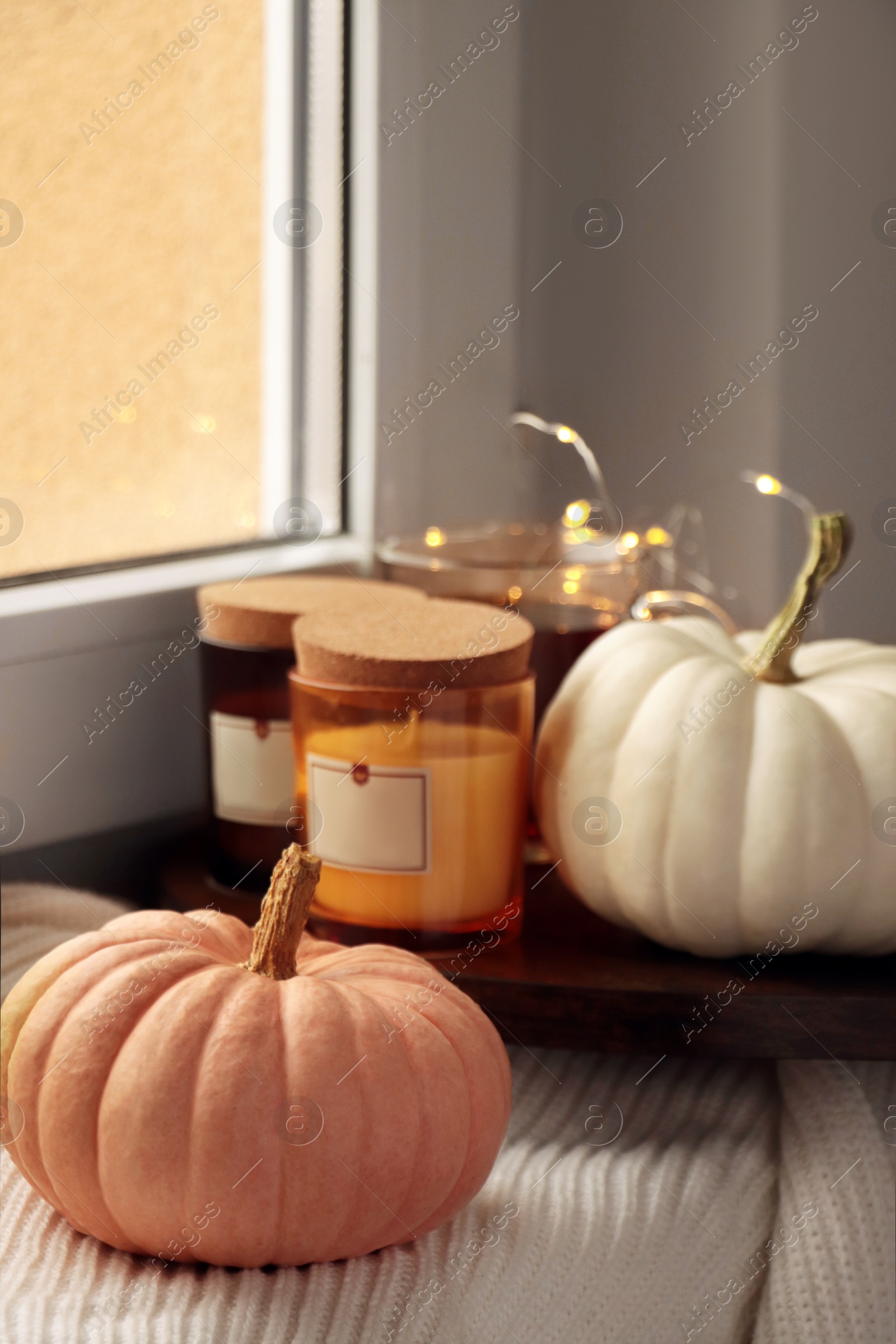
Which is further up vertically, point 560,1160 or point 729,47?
point 729,47

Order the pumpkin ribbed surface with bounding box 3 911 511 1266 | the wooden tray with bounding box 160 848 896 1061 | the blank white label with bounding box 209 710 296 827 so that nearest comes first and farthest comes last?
the pumpkin ribbed surface with bounding box 3 911 511 1266 < the wooden tray with bounding box 160 848 896 1061 < the blank white label with bounding box 209 710 296 827

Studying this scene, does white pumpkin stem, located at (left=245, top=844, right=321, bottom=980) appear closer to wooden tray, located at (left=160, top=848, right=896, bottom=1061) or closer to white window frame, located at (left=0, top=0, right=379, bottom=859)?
wooden tray, located at (left=160, top=848, right=896, bottom=1061)

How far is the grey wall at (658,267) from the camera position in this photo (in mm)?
912

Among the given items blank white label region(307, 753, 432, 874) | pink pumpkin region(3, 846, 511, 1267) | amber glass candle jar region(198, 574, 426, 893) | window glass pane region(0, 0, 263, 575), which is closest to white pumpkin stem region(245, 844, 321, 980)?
pink pumpkin region(3, 846, 511, 1267)

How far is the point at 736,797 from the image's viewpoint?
25.1 inches

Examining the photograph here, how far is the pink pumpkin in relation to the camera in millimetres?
480

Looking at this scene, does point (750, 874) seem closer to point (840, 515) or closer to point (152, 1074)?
point (840, 515)

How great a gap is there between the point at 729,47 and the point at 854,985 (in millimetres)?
677

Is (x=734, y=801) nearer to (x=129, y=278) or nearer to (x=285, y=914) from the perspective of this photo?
(x=285, y=914)

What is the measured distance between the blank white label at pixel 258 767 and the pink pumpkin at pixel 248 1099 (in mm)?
227

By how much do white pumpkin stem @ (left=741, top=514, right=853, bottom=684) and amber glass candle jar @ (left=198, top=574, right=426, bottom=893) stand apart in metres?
0.21

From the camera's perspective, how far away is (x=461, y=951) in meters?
0.67

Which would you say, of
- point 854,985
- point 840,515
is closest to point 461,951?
point 854,985

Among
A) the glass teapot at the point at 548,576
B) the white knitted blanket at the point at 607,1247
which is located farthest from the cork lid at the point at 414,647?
the white knitted blanket at the point at 607,1247
